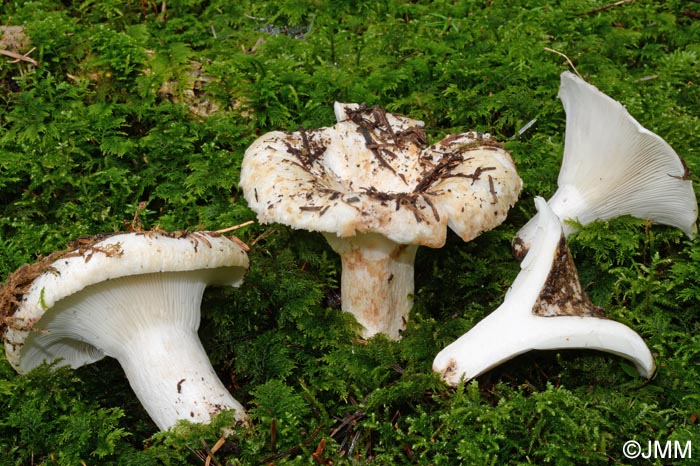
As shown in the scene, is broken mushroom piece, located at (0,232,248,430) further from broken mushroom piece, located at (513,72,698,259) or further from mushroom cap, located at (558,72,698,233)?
mushroom cap, located at (558,72,698,233)

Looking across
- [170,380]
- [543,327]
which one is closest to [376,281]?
[543,327]

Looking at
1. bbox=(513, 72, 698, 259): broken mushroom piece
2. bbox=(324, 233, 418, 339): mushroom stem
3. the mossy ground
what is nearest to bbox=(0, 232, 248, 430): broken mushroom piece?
the mossy ground

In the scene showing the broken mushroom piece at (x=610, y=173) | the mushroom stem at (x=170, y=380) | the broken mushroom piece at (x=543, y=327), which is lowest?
the mushroom stem at (x=170, y=380)

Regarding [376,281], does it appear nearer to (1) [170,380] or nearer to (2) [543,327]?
(2) [543,327]

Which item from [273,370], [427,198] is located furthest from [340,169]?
[273,370]

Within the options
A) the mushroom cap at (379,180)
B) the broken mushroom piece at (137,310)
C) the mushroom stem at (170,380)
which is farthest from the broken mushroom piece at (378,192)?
the mushroom stem at (170,380)

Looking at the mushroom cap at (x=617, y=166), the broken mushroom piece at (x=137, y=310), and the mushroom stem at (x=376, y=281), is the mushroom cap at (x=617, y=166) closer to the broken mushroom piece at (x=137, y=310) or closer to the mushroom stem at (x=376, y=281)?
the mushroom stem at (x=376, y=281)
